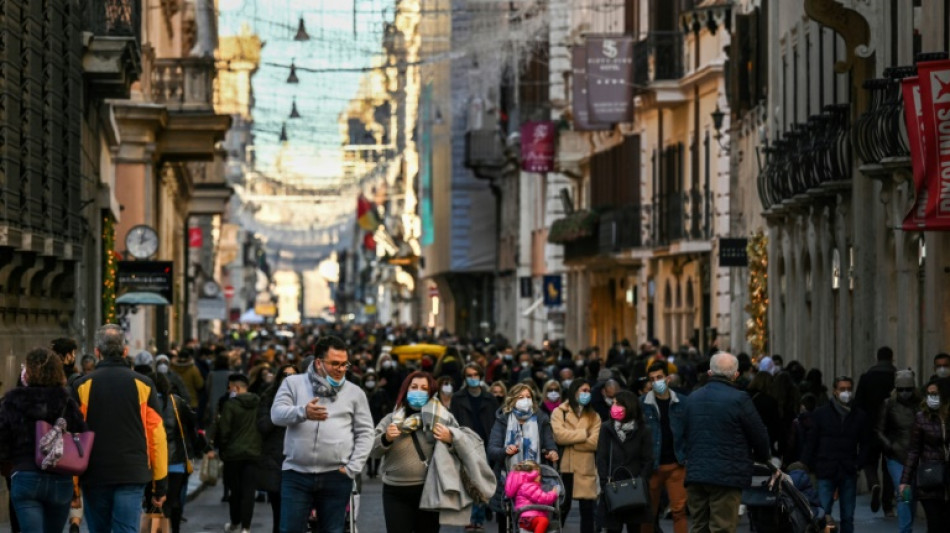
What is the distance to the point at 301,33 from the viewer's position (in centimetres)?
3609

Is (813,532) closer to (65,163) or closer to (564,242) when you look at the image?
(65,163)

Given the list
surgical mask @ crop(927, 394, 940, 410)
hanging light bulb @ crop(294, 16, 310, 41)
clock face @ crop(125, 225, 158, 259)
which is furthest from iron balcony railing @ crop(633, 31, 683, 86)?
surgical mask @ crop(927, 394, 940, 410)

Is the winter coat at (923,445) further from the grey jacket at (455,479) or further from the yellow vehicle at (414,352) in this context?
the yellow vehicle at (414,352)

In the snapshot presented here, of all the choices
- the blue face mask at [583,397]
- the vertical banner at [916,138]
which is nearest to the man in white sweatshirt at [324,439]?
the blue face mask at [583,397]

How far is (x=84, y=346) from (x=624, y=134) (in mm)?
26879

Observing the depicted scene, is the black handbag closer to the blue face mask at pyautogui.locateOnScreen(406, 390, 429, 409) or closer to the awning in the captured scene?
the blue face mask at pyautogui.locateOnScreen(406, 390, 429, 409)

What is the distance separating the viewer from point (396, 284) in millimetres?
161250

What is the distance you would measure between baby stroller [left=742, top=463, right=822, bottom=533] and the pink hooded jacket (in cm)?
215

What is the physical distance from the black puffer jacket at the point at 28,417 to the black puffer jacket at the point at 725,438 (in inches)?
162

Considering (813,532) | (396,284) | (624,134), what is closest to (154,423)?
(813,532)

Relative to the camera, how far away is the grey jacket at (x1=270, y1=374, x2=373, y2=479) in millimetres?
14727

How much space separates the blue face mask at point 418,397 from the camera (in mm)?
15414

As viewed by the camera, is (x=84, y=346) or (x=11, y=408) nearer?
(x=11, y=408)

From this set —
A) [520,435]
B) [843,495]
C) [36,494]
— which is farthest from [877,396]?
[36,494]
